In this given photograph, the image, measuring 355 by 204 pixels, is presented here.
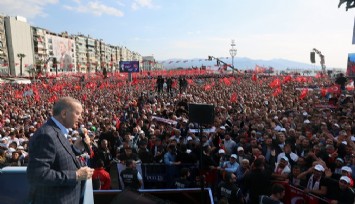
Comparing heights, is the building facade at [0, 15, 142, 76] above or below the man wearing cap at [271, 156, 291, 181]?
above

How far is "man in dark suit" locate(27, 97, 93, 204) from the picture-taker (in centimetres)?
227

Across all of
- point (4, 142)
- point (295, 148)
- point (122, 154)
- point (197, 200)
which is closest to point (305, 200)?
point (197, 200)

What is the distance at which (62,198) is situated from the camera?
95.3 inches

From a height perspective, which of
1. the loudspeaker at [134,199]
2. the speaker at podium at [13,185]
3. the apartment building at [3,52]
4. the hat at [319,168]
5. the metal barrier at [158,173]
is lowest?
the metal barrier at [158,173]

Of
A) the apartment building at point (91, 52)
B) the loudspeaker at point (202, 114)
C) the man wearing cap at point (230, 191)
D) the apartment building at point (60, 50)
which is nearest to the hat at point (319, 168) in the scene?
the man wearing cap at point (230, 191)

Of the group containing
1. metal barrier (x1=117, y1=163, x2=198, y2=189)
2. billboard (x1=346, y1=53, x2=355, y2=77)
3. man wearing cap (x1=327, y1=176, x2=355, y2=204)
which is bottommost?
metal barrier (x1=117, y1=163, x2=198, y2=189)

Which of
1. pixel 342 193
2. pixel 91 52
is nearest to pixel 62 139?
pixel 342 193

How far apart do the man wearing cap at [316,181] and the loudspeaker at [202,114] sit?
2.19m

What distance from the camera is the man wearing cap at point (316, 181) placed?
5.60 m

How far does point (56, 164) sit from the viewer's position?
2.40 metres

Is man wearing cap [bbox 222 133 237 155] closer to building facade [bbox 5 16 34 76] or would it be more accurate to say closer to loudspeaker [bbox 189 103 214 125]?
loudspeaker [bbox 189 103 214 125]

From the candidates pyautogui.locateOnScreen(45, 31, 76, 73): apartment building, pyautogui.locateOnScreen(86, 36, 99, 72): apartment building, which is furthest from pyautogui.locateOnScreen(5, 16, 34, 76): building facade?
pyautogui.locateOnScreen(86, 36, 99, 72): apartment building

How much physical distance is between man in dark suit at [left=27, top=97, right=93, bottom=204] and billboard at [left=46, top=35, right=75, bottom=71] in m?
110

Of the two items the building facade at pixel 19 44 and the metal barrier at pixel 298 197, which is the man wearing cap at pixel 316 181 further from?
the building facade at pixel 19 44
